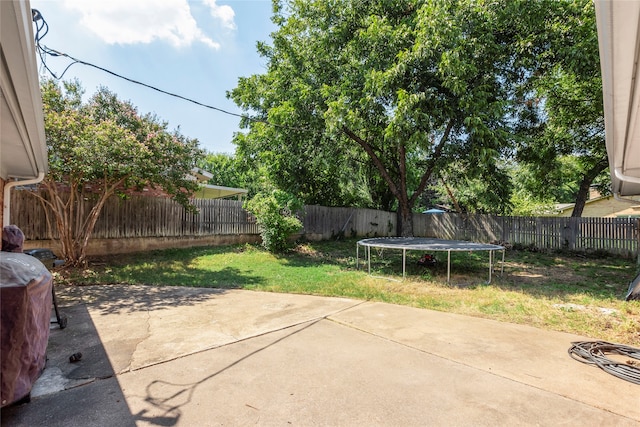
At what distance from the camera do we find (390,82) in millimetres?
8055

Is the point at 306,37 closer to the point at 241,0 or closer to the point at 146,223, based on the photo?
the point at 241,0

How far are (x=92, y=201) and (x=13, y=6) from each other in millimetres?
8921

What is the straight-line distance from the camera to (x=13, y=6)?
1.42 metres

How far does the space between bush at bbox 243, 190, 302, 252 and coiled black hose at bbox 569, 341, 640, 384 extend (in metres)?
8.01

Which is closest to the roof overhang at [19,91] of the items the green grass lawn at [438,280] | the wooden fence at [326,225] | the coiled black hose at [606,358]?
the green grass lawn at [438,280]

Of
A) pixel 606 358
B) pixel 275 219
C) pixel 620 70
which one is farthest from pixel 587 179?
pixel 620 70

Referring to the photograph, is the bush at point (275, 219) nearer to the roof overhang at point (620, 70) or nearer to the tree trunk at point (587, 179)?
the roof overhang at point (620, 70)

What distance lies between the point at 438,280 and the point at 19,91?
7309 mm

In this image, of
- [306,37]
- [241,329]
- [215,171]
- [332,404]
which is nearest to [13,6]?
[332,404]

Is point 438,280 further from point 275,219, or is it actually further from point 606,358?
point 275,219

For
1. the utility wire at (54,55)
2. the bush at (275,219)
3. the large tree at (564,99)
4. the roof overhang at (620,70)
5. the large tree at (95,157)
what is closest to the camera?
the roof overhang at (620,70)

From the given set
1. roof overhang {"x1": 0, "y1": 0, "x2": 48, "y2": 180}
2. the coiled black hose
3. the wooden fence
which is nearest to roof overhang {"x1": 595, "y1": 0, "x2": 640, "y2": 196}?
the coiled black hose

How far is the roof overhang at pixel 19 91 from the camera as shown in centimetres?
154

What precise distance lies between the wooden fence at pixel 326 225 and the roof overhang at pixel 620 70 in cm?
668
